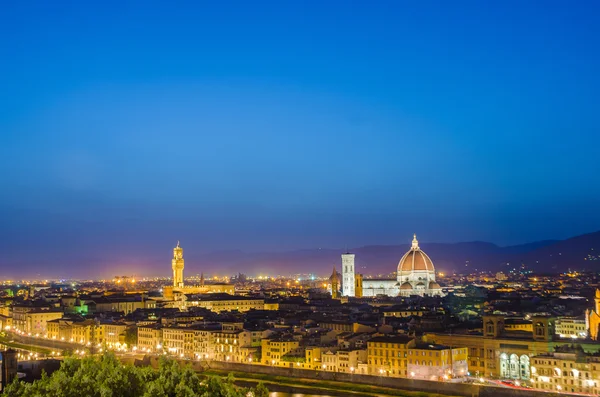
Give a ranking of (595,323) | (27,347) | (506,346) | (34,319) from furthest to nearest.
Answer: (34,319), (27,347), (595,323), (506,346)

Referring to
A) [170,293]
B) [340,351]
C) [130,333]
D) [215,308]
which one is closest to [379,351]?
[340,351]

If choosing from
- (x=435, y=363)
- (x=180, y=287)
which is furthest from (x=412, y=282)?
(x=435, y=363)

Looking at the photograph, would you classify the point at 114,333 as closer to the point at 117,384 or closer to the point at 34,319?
the point at 34,319

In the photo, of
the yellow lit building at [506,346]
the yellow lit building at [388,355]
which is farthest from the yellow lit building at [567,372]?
the yellow lit building at [388,355]

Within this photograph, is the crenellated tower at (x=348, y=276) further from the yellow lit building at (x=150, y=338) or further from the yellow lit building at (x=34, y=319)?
the yellow lit building at (x=150, y=338)

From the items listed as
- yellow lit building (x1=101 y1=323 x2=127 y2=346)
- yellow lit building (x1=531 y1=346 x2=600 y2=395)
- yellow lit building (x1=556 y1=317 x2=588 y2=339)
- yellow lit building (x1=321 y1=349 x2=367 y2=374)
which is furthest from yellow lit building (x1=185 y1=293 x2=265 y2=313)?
yellow lit building (x1=531 y1=346 x2=600 y2=395)

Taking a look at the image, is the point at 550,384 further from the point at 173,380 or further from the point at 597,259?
the point at 597,259
